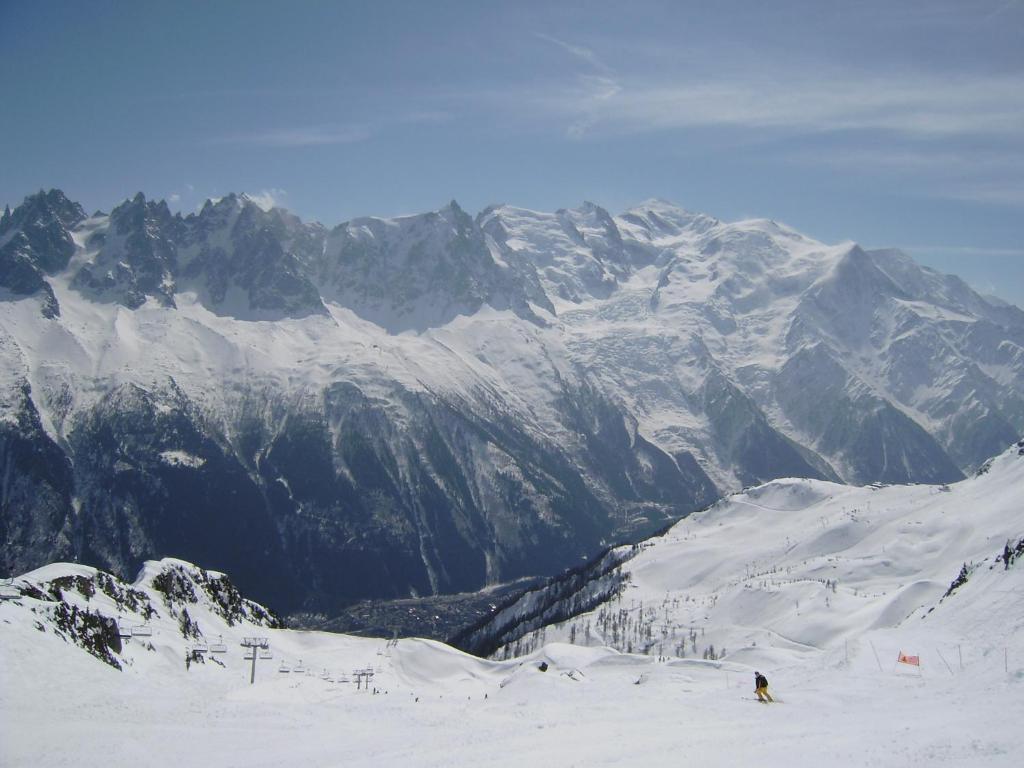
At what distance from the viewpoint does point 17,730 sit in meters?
70.9

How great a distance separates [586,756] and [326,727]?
99.4ft

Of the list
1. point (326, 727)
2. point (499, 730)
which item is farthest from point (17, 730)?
point (499, 730)

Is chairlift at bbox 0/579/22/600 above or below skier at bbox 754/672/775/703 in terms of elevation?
above

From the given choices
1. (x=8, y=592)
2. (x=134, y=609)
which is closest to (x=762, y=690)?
(x=8, y=592)

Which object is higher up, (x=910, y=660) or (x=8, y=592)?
(x=8, y=592)

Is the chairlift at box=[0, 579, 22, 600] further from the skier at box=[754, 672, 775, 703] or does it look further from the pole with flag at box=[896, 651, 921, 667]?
the pole with flag at box=[896, 651, 921, 667]

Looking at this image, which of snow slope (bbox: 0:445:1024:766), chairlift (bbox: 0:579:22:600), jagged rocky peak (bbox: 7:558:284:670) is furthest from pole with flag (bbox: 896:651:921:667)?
chairlift (bbox: 0:579:22:600)

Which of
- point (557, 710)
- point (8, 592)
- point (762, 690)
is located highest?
point (8, 592)

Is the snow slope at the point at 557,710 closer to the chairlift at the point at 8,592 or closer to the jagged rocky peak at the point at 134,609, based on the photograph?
the jagged rocky peak at the point at 134,609

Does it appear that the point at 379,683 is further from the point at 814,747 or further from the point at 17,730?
the point at 814,747

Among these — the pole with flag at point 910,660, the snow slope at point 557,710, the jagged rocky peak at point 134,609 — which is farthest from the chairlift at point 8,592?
the pole with flag at point 910,660

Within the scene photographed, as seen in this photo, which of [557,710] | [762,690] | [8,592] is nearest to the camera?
[762,690]

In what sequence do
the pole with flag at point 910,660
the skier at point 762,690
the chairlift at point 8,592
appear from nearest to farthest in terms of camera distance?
the skier at point 762,690, the pole with flag at point 910,660, the chairlift at point 8,592

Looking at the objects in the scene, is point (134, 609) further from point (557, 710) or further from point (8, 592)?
point (557, 710)
